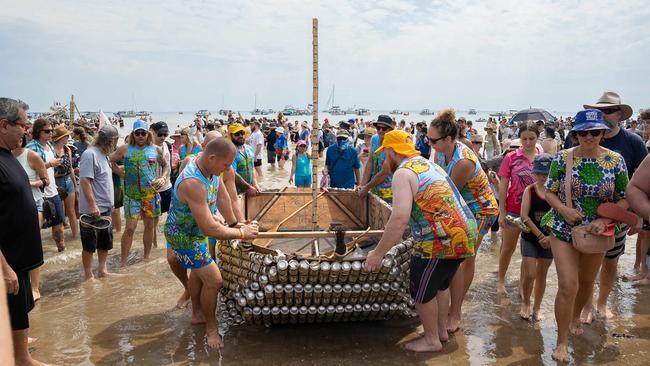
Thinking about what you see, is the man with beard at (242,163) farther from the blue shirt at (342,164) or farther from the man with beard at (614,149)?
the man with beard at (614,149)

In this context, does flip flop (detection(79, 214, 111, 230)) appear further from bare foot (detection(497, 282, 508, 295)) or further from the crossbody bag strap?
the crossbody bag strap

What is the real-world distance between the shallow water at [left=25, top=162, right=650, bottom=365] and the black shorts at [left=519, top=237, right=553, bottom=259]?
0.68m

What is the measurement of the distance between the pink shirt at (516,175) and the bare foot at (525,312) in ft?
3.13

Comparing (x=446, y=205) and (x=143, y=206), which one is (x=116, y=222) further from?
(x=446, y=205)

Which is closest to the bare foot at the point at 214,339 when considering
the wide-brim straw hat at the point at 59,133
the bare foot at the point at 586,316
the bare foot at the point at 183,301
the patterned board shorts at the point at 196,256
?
the patterned board shorts at the point at 196,256

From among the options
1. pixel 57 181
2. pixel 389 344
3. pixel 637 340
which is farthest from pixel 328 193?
pixel 57 181

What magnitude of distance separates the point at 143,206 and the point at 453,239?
174 inches

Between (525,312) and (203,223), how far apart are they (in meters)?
3.28

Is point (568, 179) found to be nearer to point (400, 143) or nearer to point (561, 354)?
point (400, 143)

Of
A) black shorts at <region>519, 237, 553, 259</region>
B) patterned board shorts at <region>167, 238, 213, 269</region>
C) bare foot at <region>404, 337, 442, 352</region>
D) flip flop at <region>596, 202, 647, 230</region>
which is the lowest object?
bare foot at <region>404, 337, 442, 352</region>

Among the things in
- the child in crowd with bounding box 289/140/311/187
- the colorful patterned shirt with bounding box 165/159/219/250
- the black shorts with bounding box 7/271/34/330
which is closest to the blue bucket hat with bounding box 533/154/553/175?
the colorful patterned shirt with bounding box 165/159/219/250

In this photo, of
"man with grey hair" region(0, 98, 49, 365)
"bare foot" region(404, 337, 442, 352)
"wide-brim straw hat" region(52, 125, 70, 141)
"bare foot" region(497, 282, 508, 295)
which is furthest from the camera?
"wide-brim straw hat" region(52, 125, 70, 141)

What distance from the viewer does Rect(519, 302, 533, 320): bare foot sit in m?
4.63

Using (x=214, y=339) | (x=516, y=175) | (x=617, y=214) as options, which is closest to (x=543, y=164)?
(x=516, y=175)
